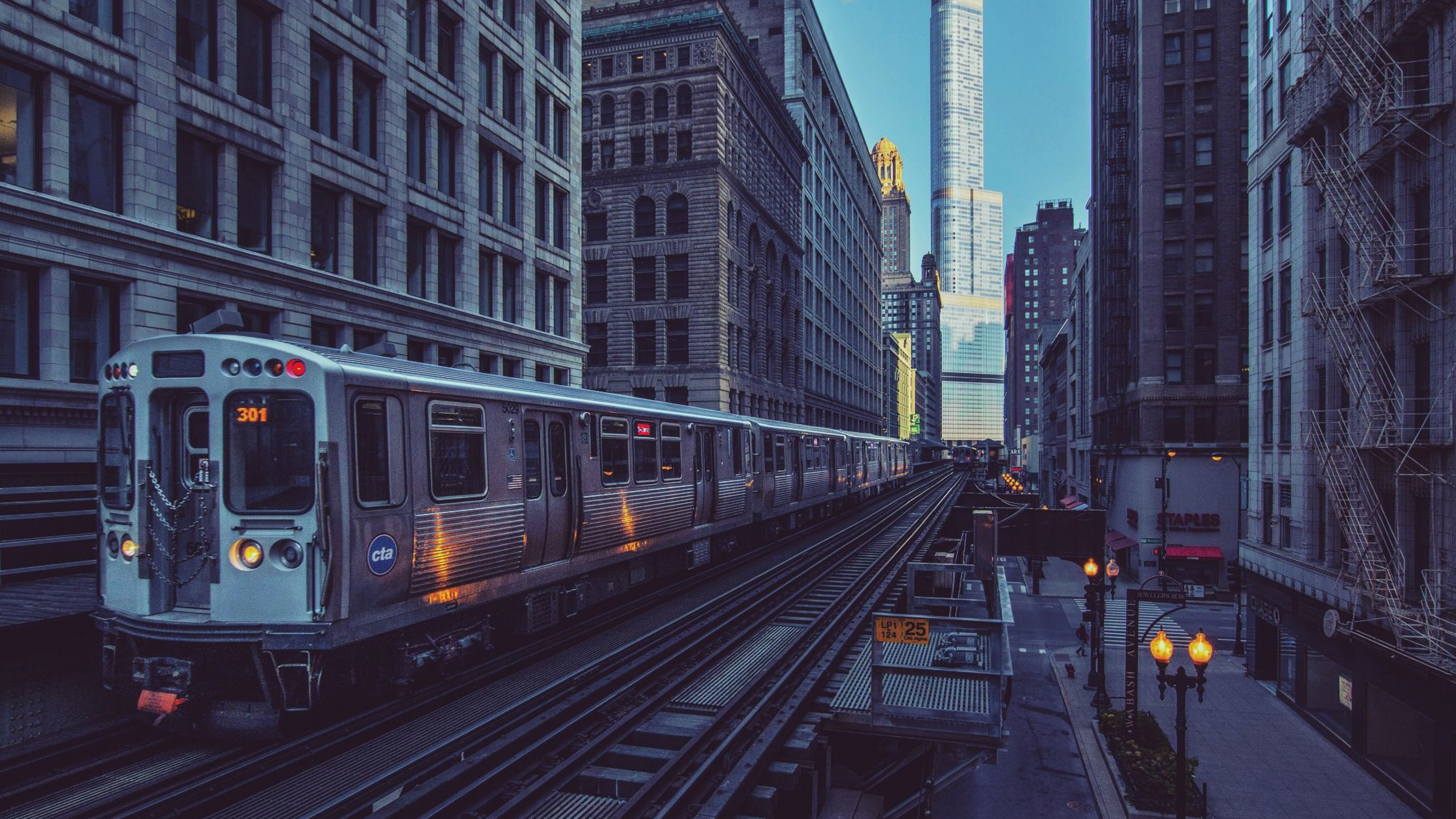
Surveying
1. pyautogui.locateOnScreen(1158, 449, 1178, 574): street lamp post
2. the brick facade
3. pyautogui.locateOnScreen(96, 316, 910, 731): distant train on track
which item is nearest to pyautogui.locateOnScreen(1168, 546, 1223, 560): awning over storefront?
pyautogui.locateOnScreen(1158, 449, 1178, 574): street lamp post

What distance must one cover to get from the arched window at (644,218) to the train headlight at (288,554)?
43241 mm

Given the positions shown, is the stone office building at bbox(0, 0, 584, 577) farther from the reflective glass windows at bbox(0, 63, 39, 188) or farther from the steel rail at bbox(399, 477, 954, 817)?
the steel rail at bbox(399, 477, 954, 817)

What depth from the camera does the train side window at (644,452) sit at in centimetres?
1692

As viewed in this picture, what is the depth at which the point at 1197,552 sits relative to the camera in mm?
42312

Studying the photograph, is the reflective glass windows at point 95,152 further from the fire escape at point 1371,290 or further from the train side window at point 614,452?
the fire escape at point 1371,290

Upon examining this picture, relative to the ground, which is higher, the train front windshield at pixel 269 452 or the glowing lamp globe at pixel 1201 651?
the train front windshield at pixel 269 452

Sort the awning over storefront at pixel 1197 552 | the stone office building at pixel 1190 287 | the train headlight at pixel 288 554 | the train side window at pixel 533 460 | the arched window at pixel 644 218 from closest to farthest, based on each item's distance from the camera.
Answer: the train headlight at pixel 288 554, the train side window at pixel 533 460, the awning over storefront at pixel 1197 552, the stone office building at pixel 1190 287, the arched window at pixel 644 218

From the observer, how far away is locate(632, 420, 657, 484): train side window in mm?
16922

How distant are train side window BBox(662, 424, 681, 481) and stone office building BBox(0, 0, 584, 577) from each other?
8.43 metres

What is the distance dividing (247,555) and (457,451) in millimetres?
2820

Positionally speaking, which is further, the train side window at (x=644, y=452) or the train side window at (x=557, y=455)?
the train side window at (x=644, y=452)

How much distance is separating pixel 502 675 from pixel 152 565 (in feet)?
15.1

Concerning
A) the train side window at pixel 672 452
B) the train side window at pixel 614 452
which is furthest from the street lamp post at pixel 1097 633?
the train side window at pixel 614 452

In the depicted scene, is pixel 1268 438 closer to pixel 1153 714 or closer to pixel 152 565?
pixel 1153 714
